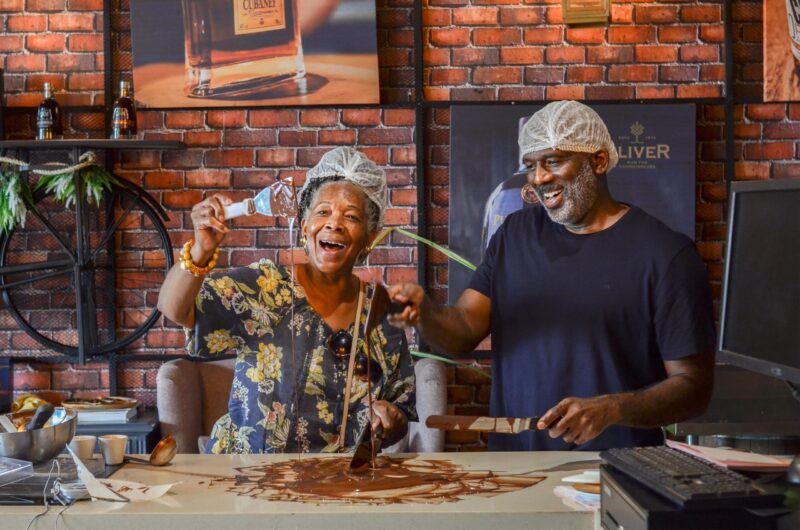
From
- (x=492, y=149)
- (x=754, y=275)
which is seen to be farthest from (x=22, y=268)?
(x=754, y=275)

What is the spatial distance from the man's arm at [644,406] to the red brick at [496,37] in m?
2.22

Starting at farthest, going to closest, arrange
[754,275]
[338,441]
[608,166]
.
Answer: [608,166] < [338,441] < [754,275]

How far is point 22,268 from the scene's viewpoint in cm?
434

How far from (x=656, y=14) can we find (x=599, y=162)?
6.28ft

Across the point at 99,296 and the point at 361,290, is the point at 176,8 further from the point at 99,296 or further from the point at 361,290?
the point at 361,290

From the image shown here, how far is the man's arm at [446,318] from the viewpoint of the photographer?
2.52 m

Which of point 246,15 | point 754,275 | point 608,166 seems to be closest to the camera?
point 754,275

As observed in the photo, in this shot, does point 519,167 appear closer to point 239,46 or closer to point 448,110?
point 448,110

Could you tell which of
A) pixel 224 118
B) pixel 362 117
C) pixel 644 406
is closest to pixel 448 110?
pixel 362 117

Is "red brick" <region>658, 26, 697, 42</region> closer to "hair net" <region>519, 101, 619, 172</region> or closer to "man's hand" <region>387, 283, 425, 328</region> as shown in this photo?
"hair net" <region>519, 101, 619, 172</region>

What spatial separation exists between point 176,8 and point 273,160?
0.76 meters

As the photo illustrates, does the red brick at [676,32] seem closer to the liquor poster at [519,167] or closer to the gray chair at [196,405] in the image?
the liquor poster at [519,167]

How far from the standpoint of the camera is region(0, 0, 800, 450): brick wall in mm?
4367

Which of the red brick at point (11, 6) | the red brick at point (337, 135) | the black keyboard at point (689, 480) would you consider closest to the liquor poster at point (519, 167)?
the red brick at point (337, 135)
